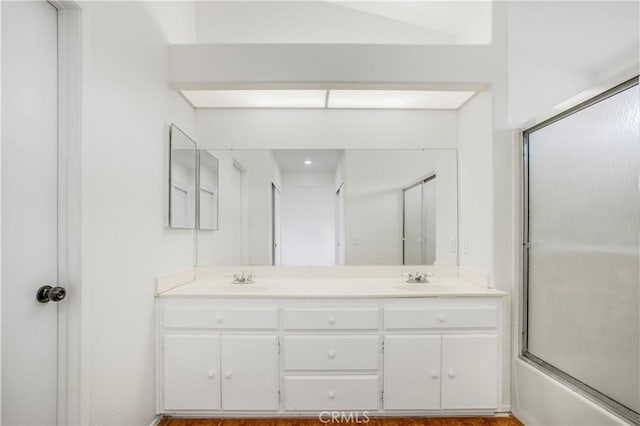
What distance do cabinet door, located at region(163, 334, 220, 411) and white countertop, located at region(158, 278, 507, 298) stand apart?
304 mm

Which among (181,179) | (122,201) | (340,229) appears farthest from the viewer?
(340,229)

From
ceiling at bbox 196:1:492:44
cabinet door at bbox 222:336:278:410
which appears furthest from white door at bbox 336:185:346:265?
ceiling at bbox 196:1:492:44

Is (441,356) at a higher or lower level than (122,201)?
lower

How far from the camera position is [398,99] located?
250 centimetres

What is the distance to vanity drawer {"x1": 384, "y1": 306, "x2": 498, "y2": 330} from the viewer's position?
6.66 feet

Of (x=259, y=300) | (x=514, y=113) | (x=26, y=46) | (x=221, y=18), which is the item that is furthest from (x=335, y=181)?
(x=26, y=46)

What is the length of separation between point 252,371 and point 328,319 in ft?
1.78

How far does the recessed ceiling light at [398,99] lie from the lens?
2.38 meters

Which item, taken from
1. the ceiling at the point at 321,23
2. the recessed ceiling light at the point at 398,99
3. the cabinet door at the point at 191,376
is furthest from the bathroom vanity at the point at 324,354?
the ceiling at the point at 321,23

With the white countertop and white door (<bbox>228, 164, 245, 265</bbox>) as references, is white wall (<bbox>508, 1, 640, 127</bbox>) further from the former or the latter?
white door (<bbox>228, 164, 245, 265</bbox>)

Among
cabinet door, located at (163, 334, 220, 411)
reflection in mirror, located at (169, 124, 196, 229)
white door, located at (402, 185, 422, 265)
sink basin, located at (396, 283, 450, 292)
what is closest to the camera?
cabinet door, located at (163, 334, 220, 411)

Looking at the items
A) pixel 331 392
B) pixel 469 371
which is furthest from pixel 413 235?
pixel 331 392

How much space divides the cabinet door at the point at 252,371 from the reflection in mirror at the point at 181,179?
836 mm

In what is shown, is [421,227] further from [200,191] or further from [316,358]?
[200,191]
